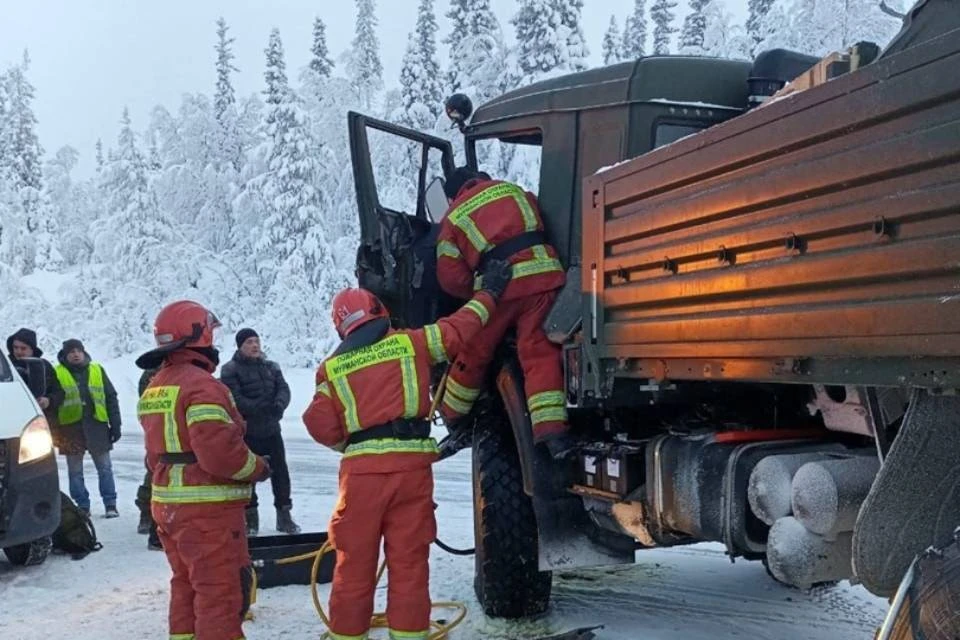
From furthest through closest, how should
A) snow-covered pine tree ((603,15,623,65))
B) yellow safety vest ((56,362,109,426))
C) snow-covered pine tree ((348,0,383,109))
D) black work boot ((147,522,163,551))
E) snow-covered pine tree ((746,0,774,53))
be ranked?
1. snow-covered pine tree ((348,0,383,109))
2. snow-covered pine tree ((603,15,623,65))
3. snow-covered pine tree ((746,0,774,53))
4. yellow safety vest ((56,362,109,426))
5. black work boot ((147,522,163,551))

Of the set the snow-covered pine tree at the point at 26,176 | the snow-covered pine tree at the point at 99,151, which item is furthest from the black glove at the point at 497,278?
the snow-covered pine tree at the point at 99,151

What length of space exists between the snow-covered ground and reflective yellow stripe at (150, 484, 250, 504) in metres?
1.07

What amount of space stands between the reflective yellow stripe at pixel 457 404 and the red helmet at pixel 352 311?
794mm

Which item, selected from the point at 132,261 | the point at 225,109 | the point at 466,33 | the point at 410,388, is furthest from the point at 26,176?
the point at 410,388

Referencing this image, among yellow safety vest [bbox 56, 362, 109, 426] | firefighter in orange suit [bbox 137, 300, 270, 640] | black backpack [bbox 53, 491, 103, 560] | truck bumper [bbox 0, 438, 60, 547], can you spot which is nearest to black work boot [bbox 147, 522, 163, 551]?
black backpack [bbox 53, 491, 103, 560]

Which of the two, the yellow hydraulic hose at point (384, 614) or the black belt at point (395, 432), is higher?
the black belt at point (395, 432)

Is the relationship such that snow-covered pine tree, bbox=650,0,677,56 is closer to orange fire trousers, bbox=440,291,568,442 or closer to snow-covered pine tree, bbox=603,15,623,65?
snow-covered pine tree, bbox=603,15,623,65

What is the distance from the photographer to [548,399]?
3973 mm

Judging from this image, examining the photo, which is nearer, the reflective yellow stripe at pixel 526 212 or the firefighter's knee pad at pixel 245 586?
the firefighter's knee pad at pixel 245 586

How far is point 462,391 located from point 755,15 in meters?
26.2

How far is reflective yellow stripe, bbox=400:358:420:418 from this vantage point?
150 inches

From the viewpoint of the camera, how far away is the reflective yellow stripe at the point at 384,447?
374 centimetres

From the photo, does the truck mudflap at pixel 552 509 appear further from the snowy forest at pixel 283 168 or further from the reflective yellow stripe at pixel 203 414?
the snowy forest at pixel 283 168

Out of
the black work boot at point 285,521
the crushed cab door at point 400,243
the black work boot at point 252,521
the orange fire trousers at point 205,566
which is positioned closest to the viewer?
the orange fire trousers at point 205,566
